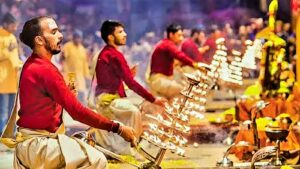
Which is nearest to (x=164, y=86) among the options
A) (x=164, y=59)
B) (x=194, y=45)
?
(x=164, y=59)

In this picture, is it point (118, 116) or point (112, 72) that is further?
point (118, 116)

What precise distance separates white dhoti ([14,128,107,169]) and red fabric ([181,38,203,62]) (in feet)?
20.3

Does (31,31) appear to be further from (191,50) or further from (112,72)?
(191,50)

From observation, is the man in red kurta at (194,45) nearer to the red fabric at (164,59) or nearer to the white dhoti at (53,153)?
the red fabric at (164,59)

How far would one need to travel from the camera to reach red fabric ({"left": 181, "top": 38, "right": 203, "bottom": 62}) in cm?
1091

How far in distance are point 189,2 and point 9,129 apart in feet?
22.0

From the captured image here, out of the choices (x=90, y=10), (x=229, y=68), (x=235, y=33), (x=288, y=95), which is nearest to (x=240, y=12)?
(x=235, y=33)

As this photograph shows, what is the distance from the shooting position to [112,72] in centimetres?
705

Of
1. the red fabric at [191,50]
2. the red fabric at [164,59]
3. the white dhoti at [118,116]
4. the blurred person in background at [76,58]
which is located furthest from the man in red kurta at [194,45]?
the white dhoti at [118,116]

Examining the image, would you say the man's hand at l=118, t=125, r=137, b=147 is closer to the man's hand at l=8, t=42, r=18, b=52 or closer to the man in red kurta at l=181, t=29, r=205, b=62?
the man's hand at l=8, t=42, r=18, b=52

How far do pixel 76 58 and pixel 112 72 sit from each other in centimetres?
328

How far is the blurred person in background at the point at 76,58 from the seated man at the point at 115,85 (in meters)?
2.96

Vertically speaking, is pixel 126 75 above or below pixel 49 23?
below

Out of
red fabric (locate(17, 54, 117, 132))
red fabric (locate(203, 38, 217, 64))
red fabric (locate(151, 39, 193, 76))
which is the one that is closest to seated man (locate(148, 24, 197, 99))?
red fabric (locate(151, 39, 193, 76))
